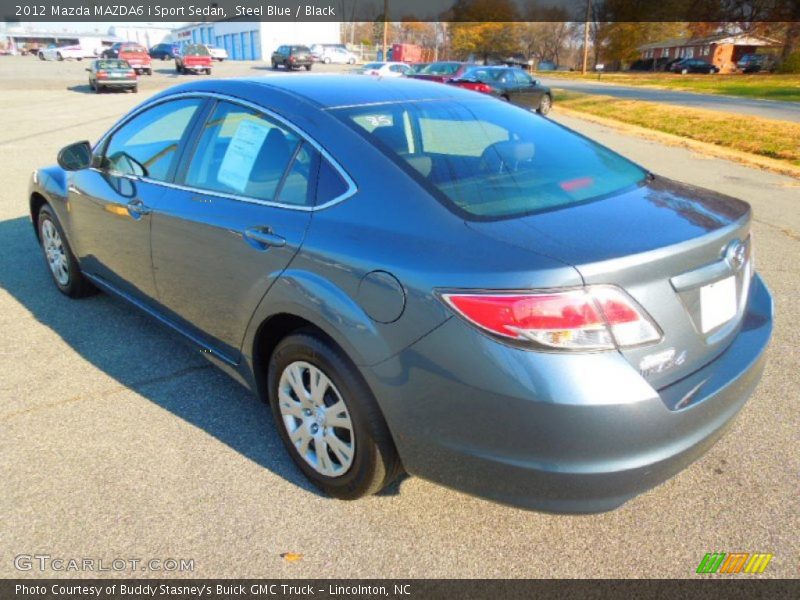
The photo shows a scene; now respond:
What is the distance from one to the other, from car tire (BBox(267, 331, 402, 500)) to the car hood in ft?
2.43

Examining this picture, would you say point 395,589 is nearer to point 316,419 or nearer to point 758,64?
point 316,419

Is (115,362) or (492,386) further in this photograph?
(115,362)

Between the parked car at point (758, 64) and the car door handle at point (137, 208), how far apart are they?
68144 millimetres

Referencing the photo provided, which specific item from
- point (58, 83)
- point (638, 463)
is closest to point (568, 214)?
point (638, 463)

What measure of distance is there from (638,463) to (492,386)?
0.52 m

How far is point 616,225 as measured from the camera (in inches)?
82.4

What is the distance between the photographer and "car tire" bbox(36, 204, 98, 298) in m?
4.39

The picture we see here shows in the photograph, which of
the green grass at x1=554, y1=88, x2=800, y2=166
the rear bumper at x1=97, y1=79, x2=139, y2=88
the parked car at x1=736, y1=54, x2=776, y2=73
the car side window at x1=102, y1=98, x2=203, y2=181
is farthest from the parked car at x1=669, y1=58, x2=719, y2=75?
the car side window at x1=102, y1=98, x2=203, y2=181

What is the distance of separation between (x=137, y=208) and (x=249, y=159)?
912mm

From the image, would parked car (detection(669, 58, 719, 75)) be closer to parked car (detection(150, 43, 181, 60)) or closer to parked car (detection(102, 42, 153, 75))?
parked car (detection(102, 42, 153, 75))

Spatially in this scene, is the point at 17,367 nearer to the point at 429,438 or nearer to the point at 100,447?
the point at 100,447

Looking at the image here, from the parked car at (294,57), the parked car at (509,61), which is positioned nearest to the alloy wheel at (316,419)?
the parked car at (294,57)

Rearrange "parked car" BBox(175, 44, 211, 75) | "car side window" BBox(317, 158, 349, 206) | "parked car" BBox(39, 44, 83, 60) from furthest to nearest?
1. "parked car" BBox(39, 44, 83, 60)
2. "parked car" BBox(175, 44, 211, 75)
3. "car side window" BBox(317, 158, 349, 206)

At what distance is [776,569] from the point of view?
7.18ft
